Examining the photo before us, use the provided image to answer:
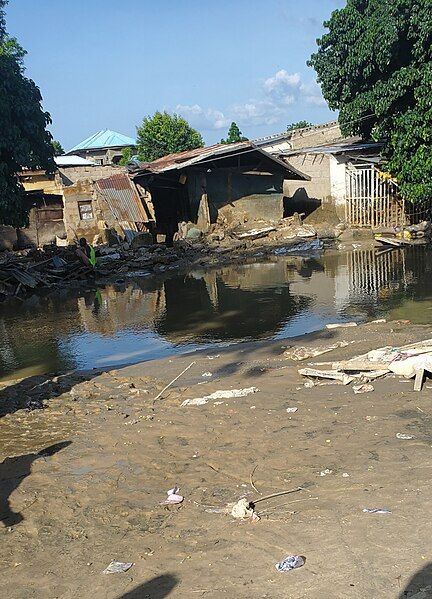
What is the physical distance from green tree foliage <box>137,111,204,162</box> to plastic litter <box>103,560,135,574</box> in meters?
41.2

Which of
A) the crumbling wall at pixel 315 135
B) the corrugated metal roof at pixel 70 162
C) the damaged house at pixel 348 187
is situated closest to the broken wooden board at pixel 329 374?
the damaged house at pixel 348 187

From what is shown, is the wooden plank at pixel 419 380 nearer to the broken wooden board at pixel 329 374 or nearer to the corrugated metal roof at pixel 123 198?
the broken wooden board at pixel 329 374

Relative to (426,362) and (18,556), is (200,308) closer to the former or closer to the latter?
(426,362)

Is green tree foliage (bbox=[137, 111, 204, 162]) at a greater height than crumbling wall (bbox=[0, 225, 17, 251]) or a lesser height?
greater

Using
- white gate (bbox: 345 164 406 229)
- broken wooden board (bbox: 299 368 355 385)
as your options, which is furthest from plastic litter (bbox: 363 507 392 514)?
white gate (bbox: 345 164 406 229)

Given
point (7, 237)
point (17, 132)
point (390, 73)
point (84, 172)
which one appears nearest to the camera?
point (17, 132)

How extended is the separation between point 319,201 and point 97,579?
25027 millimetres

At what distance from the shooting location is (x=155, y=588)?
338 centimetres

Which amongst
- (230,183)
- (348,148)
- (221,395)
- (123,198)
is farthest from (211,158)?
(221,395)

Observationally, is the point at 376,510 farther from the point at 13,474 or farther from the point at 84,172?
the point at 84,172

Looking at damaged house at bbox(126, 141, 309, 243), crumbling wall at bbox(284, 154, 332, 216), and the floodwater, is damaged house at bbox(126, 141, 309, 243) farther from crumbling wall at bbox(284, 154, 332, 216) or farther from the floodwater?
the floodwater

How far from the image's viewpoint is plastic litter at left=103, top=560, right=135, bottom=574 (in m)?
3.65

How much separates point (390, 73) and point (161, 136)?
29.4 meters

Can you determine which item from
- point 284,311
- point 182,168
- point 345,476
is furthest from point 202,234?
point 345,476
